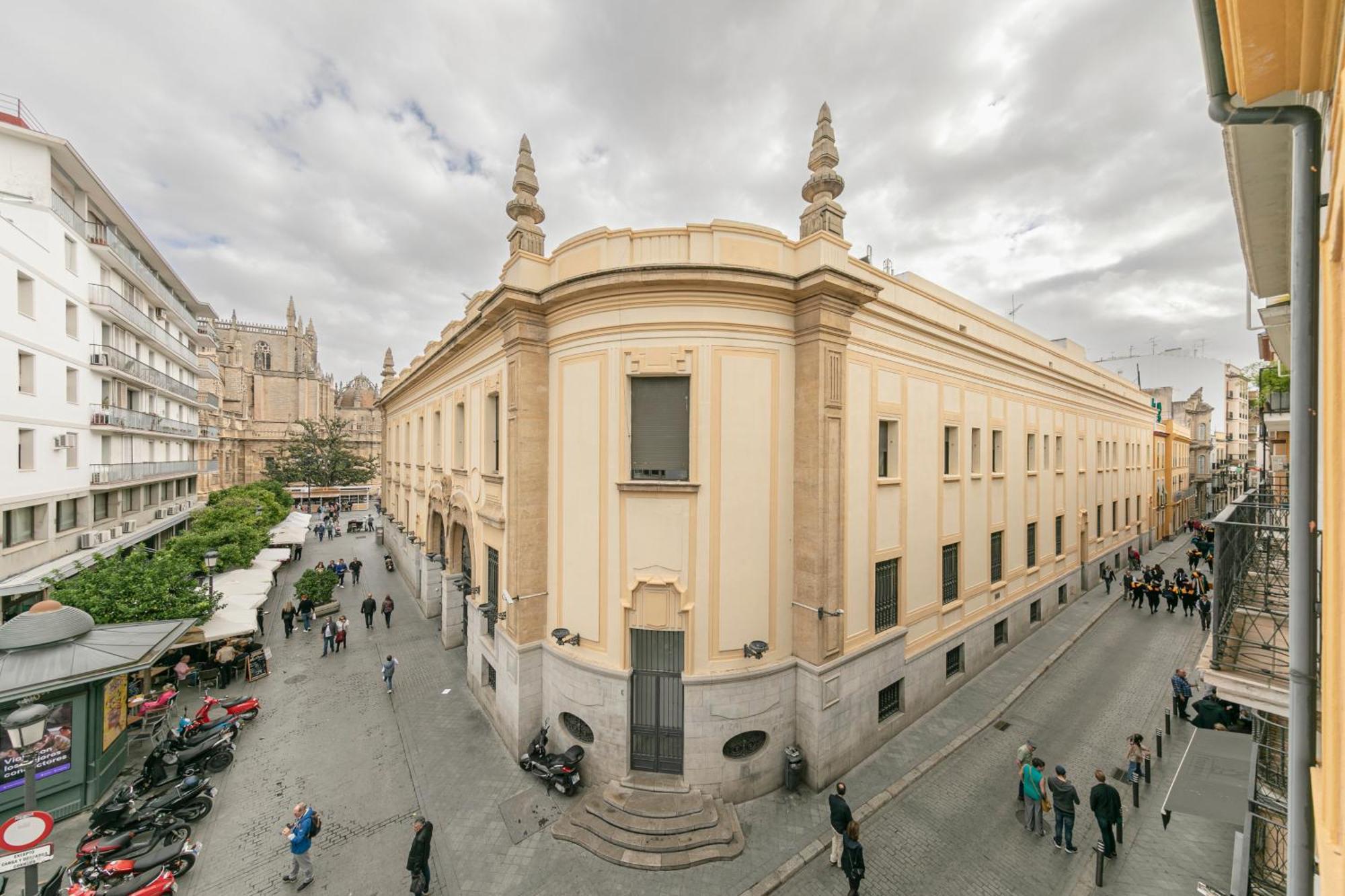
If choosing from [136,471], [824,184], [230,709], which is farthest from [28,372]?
[824,184]

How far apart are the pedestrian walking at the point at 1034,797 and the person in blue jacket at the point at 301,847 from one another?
42.3 feet

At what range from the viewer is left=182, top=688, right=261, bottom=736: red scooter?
1174cm

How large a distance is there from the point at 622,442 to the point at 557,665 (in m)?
5.22

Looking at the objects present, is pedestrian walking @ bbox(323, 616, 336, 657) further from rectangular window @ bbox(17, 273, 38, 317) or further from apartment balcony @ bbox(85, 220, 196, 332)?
apartment balcony @ bbox(85, 220, 196, 332)

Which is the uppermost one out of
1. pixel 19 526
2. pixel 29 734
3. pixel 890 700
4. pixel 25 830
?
pixel 19 526

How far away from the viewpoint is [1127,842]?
9.12 meters

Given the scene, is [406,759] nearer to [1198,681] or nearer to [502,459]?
[502,459]

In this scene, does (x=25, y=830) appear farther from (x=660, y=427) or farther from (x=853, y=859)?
(x=853, y=859)

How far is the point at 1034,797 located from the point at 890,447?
7.47 m

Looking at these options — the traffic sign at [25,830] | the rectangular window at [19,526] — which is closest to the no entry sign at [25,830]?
the traffic sign at [25,830]

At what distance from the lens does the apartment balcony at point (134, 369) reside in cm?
2045

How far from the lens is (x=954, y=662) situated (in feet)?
47.3

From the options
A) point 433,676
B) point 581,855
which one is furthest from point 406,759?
point 581,855

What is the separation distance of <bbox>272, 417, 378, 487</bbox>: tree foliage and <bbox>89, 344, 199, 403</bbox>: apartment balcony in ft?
81.9
